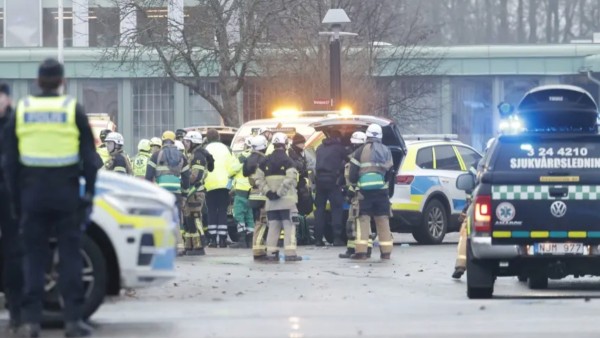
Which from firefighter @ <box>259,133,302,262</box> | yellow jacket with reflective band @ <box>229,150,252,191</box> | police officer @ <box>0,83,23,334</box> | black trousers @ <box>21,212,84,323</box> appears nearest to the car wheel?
police officer @ <box>0,83,23,334</box>

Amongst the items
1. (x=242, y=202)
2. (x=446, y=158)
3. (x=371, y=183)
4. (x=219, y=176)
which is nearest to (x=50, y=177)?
(x=371, y=183)

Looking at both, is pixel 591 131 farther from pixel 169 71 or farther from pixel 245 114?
pixel 245 114

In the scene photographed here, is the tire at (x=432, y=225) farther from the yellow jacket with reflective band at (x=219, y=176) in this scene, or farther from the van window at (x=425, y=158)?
the yellow jacket with reflective band at (x=219, y=176)

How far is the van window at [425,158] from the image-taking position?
80.0 ft

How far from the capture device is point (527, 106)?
1515 centimetres

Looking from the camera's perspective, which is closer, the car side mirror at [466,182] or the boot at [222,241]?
the car side mirror at [466,182]

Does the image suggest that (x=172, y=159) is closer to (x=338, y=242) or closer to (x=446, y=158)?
(x=338, y=242)

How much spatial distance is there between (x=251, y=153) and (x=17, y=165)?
10938 mm

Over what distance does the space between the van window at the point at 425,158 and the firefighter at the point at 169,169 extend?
14.7 ft

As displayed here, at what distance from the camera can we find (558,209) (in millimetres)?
14055

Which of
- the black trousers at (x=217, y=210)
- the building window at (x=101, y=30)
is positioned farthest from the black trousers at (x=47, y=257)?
the building window at (x=101, y=30)

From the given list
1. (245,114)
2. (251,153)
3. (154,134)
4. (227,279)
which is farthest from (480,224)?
(154,134)

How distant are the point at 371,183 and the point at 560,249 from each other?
6.32m

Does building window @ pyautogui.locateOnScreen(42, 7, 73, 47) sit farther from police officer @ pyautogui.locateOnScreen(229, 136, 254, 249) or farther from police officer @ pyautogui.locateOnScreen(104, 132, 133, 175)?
police officer @ pyautogui.locateOnScreen(104, 132, 133, 175)
